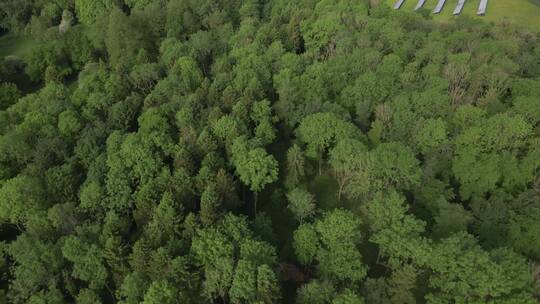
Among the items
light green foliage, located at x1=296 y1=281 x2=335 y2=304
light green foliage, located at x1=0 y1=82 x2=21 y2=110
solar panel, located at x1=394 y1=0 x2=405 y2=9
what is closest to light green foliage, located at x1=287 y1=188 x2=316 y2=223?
light green foliage, located at x1=296 y1=281 x2=335 y2=304

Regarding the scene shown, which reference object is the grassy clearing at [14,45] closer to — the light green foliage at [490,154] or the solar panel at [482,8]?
the light green foliage at [490,154]

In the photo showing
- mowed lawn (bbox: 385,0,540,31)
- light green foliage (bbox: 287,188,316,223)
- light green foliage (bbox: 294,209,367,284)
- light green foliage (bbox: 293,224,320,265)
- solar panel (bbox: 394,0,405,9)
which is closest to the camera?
light green foliage (bbox: 294,209,367,284)

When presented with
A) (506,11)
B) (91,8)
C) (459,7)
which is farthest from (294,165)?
(91,8)

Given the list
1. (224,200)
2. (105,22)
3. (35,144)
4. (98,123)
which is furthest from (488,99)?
(105,22)

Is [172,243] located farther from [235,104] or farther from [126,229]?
[235,104]

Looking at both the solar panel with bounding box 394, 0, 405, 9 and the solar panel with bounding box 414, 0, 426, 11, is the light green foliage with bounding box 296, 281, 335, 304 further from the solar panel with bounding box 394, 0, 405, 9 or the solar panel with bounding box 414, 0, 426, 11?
the solar panel with bounding box 394, 0, 405, 9

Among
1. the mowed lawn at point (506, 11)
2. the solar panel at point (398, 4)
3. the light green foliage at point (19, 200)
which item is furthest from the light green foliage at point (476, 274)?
the solar panel at point (398, 4)
